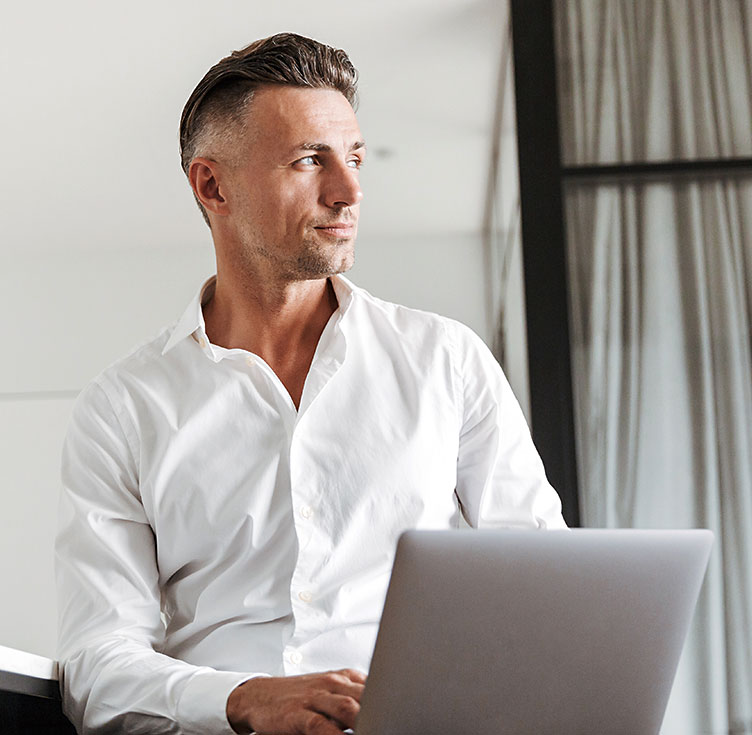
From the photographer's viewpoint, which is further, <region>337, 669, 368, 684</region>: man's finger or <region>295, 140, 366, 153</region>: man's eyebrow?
<region>295, 140, 366, 153</region>: man's eyebrow

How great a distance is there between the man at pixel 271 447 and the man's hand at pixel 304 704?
16 cm

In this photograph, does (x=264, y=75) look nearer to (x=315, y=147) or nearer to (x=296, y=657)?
(x=315, y=147)

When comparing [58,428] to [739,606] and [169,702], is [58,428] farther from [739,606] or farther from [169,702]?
[169,702]

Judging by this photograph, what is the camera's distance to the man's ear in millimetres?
1787

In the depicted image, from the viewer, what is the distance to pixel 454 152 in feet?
17.1

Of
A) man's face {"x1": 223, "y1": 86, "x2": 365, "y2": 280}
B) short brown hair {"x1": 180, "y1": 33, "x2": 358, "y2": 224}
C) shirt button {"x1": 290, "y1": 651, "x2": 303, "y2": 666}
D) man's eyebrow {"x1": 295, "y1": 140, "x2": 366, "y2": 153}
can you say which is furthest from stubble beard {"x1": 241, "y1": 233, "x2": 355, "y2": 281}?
shirt button {"x1": 290, "y1": 651, "x2": 303, "y2": 666}

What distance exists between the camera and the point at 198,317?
1690 mm

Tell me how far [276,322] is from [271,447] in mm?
237

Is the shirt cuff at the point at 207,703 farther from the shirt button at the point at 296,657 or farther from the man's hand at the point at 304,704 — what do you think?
the shirt button at the point at 296,657

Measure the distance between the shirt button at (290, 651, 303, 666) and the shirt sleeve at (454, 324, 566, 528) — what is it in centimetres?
34

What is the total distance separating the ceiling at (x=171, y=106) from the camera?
396 cm

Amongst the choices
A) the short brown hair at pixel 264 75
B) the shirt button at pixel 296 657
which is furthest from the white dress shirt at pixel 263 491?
the short brown hair at pixel 264 75

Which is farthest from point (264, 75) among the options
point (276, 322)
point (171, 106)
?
point (171, 106)

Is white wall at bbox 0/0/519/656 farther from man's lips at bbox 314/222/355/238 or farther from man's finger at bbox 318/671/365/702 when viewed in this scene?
man's finger at bbox 318/671/365/702
